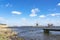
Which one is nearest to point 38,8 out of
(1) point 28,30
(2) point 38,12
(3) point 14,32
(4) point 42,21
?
(2) point 38,12

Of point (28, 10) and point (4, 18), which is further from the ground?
point (28, 10)

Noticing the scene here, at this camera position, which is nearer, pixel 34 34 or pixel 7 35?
pixel 7 35

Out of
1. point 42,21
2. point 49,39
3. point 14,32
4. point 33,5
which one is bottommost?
point 49,39

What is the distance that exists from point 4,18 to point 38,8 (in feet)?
3.04

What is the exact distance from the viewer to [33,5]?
10.4 feet

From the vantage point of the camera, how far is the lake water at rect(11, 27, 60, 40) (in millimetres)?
3258

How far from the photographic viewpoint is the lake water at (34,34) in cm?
326

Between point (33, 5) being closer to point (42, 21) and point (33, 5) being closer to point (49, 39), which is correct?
point (42, 21)

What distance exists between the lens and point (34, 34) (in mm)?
3539

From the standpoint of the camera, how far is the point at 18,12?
3.20 m

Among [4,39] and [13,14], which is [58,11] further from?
[4,39]

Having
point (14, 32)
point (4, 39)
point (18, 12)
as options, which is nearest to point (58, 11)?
point (18, 12)

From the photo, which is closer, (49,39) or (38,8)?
(38,8)

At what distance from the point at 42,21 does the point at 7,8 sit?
0.98 meters
